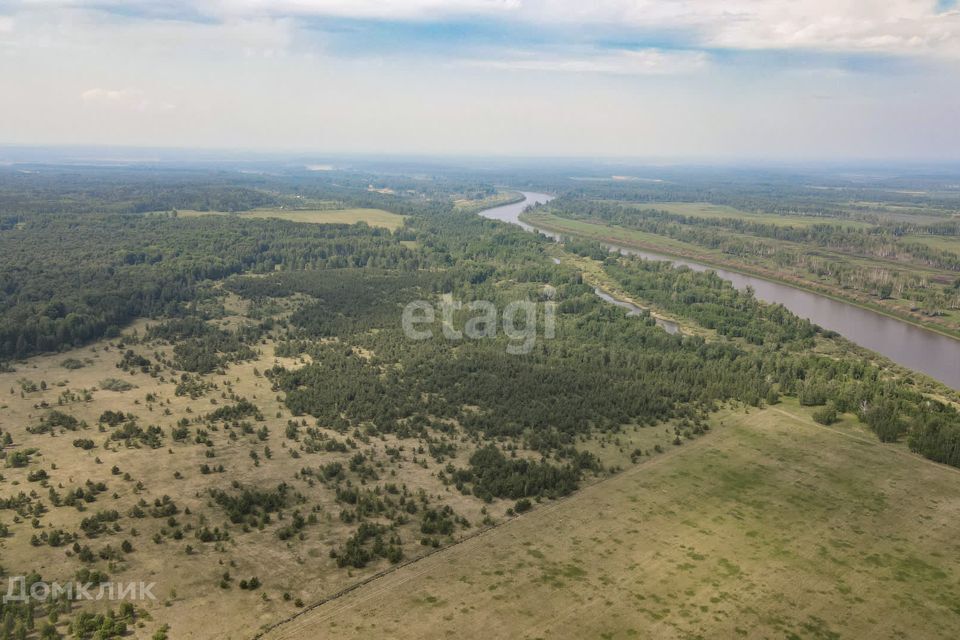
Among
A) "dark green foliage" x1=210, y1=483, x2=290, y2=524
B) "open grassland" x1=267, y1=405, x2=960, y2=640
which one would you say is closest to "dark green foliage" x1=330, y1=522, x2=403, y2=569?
"open grassland" x1=267, y1=405, x2=960, y2=640

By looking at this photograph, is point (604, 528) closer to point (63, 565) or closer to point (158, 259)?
point (63, 565)

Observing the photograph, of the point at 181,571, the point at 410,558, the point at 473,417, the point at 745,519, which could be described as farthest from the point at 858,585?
the point at 181,571

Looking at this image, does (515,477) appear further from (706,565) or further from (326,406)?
(326,406)

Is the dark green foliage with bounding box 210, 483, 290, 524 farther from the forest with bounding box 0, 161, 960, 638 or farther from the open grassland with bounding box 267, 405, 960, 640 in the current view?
the open grassland with bounding box 267, 405, 960, 640

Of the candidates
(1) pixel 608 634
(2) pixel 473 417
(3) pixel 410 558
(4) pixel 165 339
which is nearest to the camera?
(1) pixel 608 634

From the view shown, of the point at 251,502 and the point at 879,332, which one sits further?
the point at 879,332

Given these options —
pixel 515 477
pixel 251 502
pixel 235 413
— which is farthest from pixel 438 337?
pixel 251 502

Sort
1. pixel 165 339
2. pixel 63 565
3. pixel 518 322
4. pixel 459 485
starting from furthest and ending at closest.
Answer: pixel 518 322 → pixel 165 339 → pixel 459 485 → pixel 63 565

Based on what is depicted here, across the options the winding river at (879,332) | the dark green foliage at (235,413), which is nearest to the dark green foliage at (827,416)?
the winding river at (879,332)
